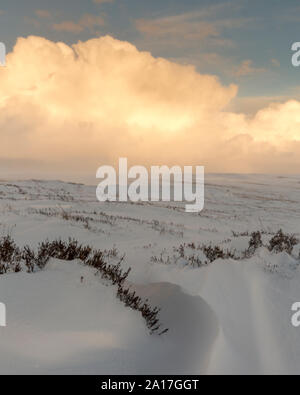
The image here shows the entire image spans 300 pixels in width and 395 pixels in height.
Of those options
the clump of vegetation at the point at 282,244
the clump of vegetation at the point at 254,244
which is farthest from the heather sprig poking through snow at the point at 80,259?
the clump of vegetation at the point at 282,244

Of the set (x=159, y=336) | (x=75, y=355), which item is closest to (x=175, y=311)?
(x=159, y=336)

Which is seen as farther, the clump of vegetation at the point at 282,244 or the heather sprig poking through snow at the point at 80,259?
the clump of vegetation at the point at 282,244

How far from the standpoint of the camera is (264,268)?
5.28 m

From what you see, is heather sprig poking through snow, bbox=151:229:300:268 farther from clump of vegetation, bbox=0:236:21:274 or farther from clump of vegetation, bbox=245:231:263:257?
clump of vegetation, bbox=0:236:21:274

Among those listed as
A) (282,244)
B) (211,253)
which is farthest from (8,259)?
(282,244)

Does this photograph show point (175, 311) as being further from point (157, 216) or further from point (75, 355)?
point (157, 216)

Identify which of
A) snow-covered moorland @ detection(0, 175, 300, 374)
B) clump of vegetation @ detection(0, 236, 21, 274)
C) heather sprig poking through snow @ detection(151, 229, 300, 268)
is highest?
clump of vegetation @ detection(0, 236, 21, 274)

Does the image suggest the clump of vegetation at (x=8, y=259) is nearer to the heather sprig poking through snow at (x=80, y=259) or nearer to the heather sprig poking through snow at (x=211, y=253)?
the heather sprig poking through snow at (x=80, y=259)

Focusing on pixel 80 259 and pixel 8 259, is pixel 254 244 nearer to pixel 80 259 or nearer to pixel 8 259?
pixel 80 259

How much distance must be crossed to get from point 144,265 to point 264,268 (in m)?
2.18

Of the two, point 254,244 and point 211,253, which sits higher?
point 254,244

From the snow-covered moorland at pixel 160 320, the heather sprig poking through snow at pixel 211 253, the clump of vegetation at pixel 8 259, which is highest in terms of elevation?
the clump of vegetation at pixel 8 259

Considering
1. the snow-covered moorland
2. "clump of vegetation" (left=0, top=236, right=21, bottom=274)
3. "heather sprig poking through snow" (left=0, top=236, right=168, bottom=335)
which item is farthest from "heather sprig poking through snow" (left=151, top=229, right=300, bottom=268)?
"clump of vegetation" (left=0, top=236, right=21, bottom=274)

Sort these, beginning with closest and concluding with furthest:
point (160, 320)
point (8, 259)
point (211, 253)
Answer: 1. point (160, 320)
2. point (8, 259)
3. point (211, 253)
